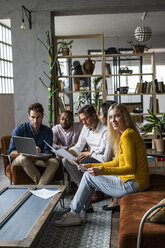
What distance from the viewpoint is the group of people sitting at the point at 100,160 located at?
256 centimetres

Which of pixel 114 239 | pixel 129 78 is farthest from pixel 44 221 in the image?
pixel 129 78

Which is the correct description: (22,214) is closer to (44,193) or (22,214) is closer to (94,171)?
(44,193)

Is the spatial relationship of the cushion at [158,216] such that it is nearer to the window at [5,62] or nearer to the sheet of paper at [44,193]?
the sheet of paper at [44,193]

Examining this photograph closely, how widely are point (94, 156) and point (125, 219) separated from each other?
1.58m

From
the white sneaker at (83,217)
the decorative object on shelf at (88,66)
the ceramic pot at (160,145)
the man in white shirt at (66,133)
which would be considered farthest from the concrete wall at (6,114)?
the white sneaker at (83,217)

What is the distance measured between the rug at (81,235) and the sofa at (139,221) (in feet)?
1.37

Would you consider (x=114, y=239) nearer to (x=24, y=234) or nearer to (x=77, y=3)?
(x=24, y=234)

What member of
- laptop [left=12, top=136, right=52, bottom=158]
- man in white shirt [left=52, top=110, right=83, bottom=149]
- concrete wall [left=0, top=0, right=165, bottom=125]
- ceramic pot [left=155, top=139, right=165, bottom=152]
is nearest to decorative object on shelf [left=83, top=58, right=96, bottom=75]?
concrete wall [left=0, top=0, right=165, bottom=125]

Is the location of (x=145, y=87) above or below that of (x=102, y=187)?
above

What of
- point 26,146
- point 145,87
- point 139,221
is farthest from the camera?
point 145,87

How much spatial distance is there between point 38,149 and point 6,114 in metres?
4.54

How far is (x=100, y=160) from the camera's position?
3.50m

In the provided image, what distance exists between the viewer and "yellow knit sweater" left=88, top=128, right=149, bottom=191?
253 cm

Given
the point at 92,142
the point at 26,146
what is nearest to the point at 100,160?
the point at 92,142
